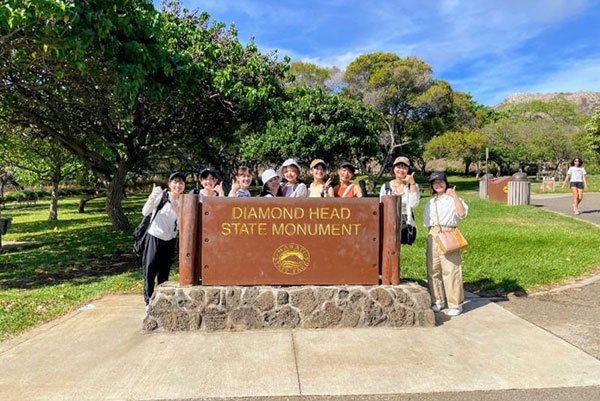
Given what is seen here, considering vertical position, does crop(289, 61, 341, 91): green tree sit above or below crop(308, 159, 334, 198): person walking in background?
above

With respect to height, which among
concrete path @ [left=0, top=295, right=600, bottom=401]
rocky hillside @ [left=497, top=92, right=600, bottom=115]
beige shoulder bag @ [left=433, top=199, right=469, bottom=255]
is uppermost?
rocky hillside @ [left=497, top=92, right=600, bottom=115]

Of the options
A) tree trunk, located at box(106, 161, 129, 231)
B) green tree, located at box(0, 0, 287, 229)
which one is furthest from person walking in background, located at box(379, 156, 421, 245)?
tree trunk, located at box(106, 161, 129, 231)

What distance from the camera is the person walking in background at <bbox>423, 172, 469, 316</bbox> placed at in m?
5.86

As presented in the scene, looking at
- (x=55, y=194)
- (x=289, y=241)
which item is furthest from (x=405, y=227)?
(x=55, y=194)

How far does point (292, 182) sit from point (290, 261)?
0.98m

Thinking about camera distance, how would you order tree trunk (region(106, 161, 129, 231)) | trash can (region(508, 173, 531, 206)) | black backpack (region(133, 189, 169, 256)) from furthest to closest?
1. trash can (region(508, 173, 531, 206))
2. tree trunk (region(106, 161, 129, 231))
3. black backpack (region(133, 189, 169, 256))

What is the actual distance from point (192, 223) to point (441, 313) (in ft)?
9.85

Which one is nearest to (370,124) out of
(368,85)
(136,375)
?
(368,85)

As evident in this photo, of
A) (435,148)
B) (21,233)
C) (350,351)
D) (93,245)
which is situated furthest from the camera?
(435,148)

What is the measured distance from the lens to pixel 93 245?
41.3 feet

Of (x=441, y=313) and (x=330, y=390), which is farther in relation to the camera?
(x=441, y=313)

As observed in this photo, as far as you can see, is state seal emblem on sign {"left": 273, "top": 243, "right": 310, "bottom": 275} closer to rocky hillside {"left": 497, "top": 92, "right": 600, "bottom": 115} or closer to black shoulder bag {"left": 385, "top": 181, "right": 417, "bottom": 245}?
black shoulder bag {"left": 385, "top": 181, "right": 417, "bottom": 245}

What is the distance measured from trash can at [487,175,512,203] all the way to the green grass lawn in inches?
225

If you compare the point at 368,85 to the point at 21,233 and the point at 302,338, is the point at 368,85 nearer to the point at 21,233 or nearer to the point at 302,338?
the point at 21,233
